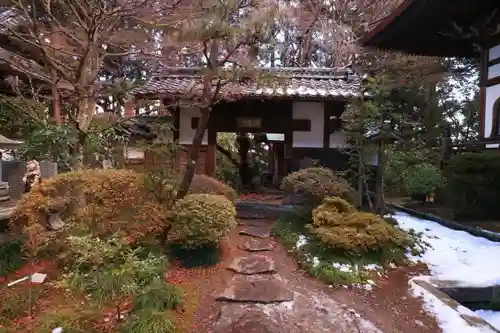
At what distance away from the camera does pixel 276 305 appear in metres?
4.54

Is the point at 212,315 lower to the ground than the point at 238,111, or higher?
lower

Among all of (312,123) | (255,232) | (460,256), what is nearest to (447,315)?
(460,256)

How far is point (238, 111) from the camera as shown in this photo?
1101cm

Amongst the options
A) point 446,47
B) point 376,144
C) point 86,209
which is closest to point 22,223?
point 86,209

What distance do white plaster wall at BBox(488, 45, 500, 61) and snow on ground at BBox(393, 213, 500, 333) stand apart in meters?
4.17

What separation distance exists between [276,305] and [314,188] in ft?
9.62

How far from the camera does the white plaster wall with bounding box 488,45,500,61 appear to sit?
8.59m

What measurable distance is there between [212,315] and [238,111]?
7438 millimetres

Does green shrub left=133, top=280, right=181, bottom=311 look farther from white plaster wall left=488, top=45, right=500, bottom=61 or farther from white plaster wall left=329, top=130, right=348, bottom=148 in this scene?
white plaster wall left=488, top=45, right=500, bottom=61

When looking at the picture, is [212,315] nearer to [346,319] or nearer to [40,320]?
[346,319]

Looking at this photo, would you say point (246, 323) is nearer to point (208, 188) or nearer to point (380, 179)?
point (208, 188)

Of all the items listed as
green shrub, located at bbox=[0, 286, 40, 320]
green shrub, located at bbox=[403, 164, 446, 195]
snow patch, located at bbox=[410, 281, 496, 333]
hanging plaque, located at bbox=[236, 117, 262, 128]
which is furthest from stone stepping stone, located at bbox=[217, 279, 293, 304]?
green shrub, located at bbox=[403, 164, 446, 195]

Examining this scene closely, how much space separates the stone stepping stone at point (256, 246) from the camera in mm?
6410

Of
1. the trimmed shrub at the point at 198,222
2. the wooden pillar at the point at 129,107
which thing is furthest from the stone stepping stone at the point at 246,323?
A: the wooden pillar at the point at 129,107
